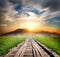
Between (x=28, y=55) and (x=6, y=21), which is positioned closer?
(x=28, y=55)

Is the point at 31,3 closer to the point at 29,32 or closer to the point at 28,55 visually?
the point at 29,32

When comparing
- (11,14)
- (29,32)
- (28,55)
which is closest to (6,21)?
(11,14)

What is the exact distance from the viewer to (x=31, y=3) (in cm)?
1261

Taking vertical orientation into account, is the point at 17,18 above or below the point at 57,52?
above

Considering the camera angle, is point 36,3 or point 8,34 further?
point 8,34

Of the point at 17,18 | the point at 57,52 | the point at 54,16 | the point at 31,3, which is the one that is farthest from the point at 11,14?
the point at 57,52

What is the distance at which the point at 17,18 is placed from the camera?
42.5 ft

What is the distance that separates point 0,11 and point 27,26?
161 cm

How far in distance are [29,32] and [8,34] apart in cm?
117

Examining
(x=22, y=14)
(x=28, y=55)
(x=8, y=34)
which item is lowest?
(x=28, y=55)

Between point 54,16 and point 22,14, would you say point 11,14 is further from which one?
point 54,16

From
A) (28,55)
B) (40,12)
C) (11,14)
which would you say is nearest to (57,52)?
(28,55)

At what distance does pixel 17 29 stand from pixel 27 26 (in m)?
0.55

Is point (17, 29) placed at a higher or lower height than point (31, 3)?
lower
